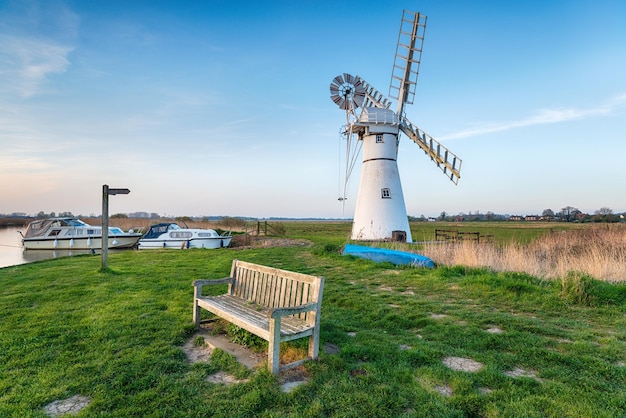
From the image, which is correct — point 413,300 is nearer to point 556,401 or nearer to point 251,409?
point 556,401

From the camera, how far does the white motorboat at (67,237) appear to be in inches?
1011

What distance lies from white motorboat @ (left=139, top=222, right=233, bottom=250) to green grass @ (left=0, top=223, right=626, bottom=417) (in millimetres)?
15010

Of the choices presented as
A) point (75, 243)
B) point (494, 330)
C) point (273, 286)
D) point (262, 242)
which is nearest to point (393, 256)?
point (494, 330)

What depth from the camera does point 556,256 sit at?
39.6 ft

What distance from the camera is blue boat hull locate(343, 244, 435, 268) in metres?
11.0

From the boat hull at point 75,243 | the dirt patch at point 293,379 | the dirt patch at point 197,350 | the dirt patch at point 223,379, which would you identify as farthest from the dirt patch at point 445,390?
the boat hull at point 75,243

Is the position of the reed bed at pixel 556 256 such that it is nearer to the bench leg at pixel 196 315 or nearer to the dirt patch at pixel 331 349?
the dirt patch at pixel 331 349

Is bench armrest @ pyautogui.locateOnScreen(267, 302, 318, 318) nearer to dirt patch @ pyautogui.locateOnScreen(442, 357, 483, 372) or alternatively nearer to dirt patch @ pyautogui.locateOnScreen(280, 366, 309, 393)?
dirt patch @ pyautogui.locateOnScreen(280, 366, 309, 393)

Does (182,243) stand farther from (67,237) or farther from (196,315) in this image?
(196,315)

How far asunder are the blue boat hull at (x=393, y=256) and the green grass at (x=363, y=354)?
115 inches

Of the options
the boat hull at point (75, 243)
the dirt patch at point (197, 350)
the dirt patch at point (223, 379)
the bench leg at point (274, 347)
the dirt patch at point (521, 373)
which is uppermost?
the bench leg at point (274, 347)

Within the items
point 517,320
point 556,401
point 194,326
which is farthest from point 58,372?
point 517,320

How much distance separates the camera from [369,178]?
19.2 metres

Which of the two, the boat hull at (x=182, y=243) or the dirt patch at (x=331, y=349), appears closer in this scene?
the dirt patch at (x=331, y=349)
